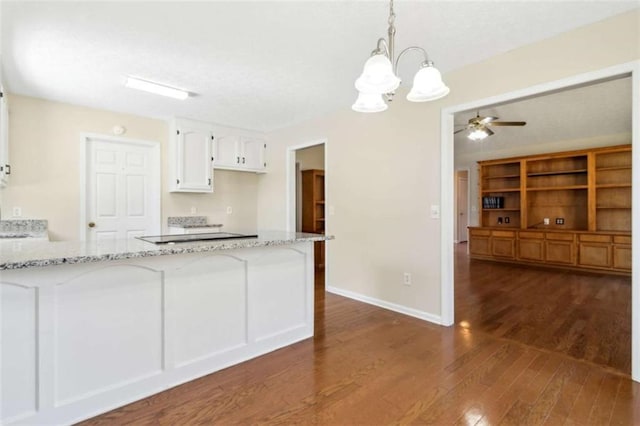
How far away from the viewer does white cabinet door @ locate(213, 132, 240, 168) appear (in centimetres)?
476

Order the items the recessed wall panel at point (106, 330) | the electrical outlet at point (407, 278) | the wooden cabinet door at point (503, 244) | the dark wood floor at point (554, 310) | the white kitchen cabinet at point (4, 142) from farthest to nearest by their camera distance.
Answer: the wooden cabinet door at point (503, 244)
the electrical outlet at point (407, 278)
the white kitchen cabinet at point (4, 142)
the dark wood floor at point (554, 310)
the recessed wall panel at point (106, 330)

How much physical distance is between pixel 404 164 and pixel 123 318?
2.82 meters

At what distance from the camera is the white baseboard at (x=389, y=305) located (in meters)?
3.08

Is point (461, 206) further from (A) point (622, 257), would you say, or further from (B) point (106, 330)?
(B) point (106, 330)

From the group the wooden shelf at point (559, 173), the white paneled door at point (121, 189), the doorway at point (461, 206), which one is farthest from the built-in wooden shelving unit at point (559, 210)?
the white paneled door at point (121, 189)

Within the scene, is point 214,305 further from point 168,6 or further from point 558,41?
point 558,41

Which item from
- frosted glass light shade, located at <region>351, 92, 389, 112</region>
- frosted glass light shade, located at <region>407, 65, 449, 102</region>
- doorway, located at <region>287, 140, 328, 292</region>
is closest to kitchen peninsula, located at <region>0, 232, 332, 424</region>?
frosted glass light shade, located at <region>351, 92, 389, 112</region>

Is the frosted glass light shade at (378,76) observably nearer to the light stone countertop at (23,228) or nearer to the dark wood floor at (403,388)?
the dark wood floor at (403,388)

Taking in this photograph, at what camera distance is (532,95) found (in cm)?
246

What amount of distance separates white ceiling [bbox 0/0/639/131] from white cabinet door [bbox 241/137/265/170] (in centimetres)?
163

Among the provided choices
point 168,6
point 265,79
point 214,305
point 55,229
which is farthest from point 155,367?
point 55,229

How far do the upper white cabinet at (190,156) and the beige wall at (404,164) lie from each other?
56.9 inches

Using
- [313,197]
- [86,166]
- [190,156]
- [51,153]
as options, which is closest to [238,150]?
[190,156]

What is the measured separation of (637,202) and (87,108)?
5491 millimetres
